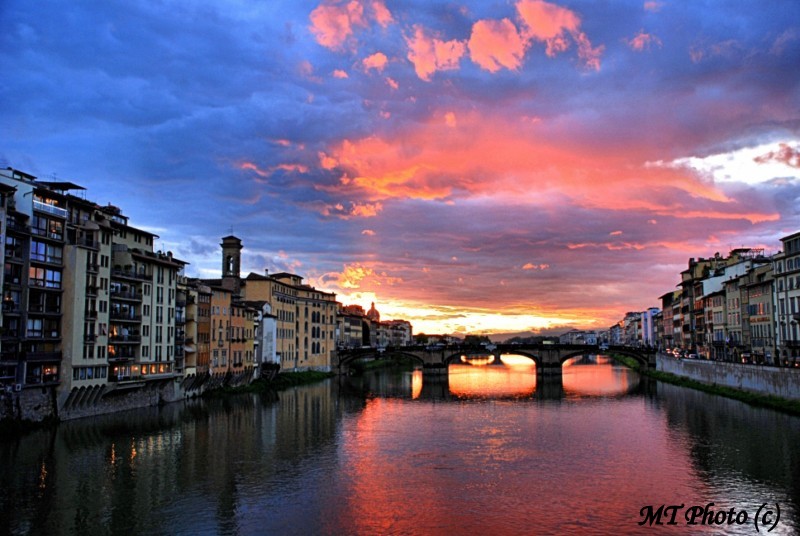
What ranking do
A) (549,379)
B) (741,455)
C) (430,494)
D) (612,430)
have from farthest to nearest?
1. (549,379)
2. (612,430)
3. (741,455)
4. (430,494)

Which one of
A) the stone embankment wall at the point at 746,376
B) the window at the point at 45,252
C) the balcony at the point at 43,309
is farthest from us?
the stone embankment wall at the point at 746,376

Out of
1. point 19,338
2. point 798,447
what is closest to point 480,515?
point 798,447

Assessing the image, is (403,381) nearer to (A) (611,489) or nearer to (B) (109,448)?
(B) (109,448)

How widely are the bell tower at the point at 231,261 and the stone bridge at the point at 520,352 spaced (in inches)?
1213

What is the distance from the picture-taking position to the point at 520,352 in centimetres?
12200

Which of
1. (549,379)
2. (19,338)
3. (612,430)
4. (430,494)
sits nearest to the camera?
(430,494)

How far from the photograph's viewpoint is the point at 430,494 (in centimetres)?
3180

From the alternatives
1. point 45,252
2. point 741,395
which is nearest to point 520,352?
point 741,395

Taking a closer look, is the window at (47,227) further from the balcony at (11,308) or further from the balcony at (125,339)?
the balcony at (125,339)

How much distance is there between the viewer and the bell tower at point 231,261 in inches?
3701

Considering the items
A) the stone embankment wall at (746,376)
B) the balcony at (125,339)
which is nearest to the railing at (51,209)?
the balcony at (125,339)

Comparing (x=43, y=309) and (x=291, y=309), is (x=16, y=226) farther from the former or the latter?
(x=291, y=309)

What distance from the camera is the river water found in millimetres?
27406

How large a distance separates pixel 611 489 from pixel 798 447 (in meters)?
16.2
